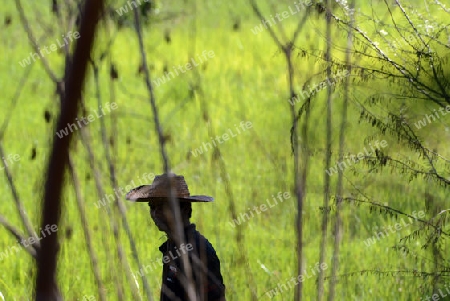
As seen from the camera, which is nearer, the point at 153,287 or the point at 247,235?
the point at 153,287

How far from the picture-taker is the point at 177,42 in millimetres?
10484

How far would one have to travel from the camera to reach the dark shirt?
2.80m

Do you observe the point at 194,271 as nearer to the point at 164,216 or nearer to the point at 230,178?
the point at 164,216

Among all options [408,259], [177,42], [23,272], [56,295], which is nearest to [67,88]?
[56,295]

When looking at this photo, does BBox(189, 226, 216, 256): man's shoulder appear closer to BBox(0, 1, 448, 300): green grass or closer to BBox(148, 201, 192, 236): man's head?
BBox(148, 201, 192, 236): man's head

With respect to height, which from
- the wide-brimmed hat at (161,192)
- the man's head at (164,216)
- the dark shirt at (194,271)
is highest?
the wide-brimmed hat at (161,192)

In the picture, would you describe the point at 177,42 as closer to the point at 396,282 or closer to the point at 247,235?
the point at 247,235

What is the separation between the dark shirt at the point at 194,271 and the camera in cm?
280

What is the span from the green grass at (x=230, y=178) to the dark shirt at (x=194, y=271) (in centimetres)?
43

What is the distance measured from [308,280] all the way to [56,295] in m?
4.50

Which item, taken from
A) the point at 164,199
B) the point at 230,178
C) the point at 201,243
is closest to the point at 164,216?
the point at 164,199

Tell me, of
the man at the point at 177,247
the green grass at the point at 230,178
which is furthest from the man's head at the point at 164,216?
the green grass at the point at 230,178

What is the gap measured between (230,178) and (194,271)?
13.1 feet

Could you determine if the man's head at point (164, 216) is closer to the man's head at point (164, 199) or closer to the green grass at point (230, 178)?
the man's head at point (164, 199)
